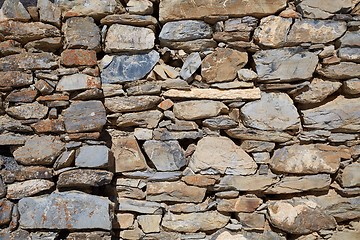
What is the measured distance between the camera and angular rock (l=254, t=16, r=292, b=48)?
2297 millimetres

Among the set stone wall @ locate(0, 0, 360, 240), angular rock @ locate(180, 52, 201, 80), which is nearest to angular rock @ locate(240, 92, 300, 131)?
stone wall @ locate(0, 0, 360, 240)

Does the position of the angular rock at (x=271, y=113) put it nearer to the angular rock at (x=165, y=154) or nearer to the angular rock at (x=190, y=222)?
the angular rock at (x=165, y=154)

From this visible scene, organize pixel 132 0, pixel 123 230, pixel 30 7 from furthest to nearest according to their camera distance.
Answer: pixel 123 230 < pixel 132 0 < pixel 30 7

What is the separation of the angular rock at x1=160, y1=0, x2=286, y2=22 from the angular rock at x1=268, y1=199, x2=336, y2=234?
1.18 meters

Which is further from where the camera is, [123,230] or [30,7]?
[123,230]

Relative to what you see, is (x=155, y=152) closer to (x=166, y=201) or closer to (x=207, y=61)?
(x=166, y=201)

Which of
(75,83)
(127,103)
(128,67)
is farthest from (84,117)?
(128,67)

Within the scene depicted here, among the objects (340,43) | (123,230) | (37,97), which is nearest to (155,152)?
(123,230)

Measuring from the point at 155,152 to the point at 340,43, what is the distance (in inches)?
50.9

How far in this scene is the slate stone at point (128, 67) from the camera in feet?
7.63

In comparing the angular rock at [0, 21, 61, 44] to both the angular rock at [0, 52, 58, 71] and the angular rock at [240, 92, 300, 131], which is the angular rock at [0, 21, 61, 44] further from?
the angular rock at [240, 92, 300, 131]

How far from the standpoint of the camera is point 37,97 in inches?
85.0

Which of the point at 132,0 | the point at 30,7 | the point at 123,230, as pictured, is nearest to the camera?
the point at 30,7

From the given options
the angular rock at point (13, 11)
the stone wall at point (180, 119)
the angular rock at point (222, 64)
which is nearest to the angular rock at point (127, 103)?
the stone wall at point (180, 119)
